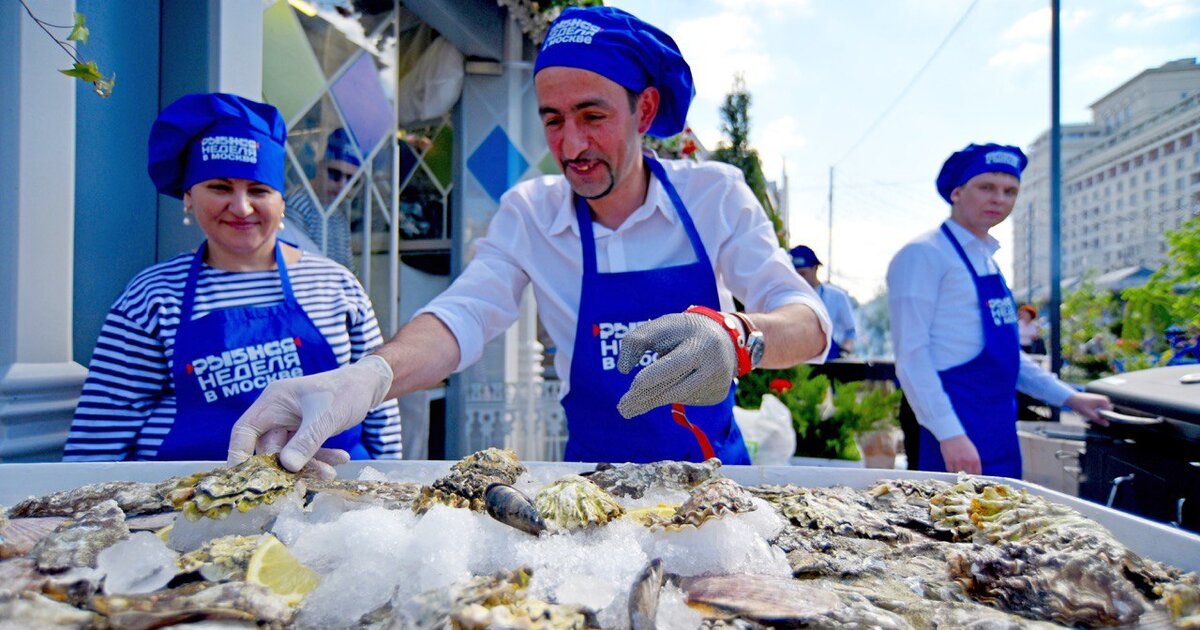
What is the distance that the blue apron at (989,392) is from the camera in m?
2.92

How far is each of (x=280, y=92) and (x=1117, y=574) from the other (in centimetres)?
353

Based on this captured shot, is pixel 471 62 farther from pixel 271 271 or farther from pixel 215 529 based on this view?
pixel 215 529

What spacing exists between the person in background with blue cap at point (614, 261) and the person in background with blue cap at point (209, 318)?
1.69 feet

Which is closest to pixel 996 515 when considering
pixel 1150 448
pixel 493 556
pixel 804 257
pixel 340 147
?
pixel 493 556

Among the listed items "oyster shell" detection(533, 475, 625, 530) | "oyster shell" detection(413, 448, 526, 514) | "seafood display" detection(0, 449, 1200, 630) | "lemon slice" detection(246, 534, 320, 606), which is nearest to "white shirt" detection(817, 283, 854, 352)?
"seafood display" detection(0, 449, 1200, 630)

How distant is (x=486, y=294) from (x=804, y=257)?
199 inches

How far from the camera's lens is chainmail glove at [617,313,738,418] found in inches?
51.1

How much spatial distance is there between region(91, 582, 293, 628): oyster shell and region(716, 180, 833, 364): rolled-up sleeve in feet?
4.59

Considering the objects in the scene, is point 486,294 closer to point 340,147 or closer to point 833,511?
point 833,511

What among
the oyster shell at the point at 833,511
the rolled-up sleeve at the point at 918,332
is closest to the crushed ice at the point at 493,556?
the oyster shell at the point at 833,511

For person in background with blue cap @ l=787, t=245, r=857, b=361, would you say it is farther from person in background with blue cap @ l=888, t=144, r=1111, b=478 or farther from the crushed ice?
the crushed ice

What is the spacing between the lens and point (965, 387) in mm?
2926

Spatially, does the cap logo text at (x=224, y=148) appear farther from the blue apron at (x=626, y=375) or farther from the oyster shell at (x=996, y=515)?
the oyster shell at (x=996, y=515)

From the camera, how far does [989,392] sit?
293 cm
